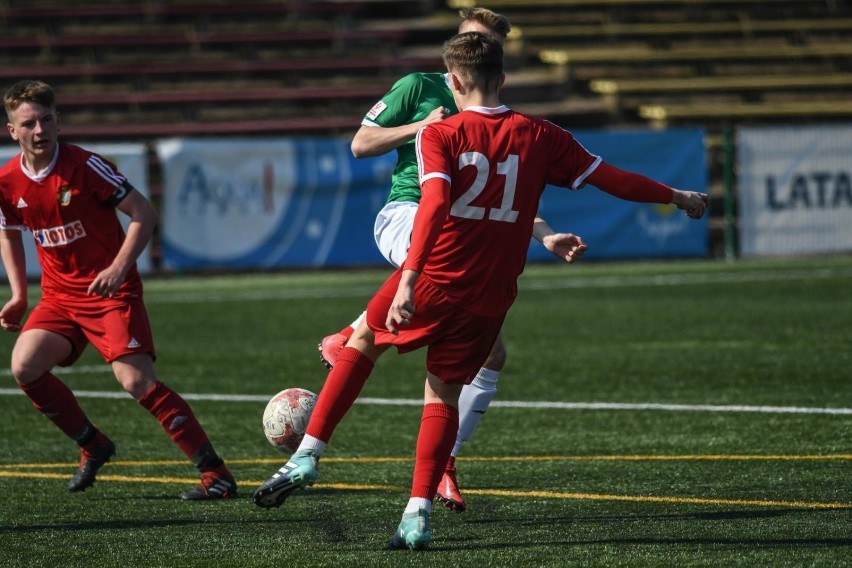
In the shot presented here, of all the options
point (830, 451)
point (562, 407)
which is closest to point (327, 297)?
point (562, 407)

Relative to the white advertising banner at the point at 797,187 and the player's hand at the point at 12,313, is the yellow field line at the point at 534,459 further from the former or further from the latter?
the white advertising banner at the point at 797,187

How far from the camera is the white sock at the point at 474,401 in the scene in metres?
5.91

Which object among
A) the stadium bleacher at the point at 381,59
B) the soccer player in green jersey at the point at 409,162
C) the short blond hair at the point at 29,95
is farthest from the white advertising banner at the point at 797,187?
the short blond hair at the point at 29,95

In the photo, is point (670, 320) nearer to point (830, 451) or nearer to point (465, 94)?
point (830, 451)

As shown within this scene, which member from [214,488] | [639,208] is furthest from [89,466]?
[639,208]

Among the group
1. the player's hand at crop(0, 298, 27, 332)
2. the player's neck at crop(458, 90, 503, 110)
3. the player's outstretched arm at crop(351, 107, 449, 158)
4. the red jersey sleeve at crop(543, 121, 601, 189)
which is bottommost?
the player's hand at crop(0, 298, 27, 332)

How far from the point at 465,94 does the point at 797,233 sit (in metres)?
15.1

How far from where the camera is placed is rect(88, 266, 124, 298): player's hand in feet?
18.5

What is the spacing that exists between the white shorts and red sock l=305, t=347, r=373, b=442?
1.86 ft

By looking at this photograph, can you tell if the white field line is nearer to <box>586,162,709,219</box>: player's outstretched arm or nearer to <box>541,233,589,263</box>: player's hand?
<box>586,162,709,219</box>: player's outstretched arm

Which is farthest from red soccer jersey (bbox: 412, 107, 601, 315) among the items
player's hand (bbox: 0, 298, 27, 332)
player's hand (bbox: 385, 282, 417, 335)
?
player's hand (bbox: 0, 298, 27, 332)

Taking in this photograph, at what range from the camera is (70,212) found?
595cm

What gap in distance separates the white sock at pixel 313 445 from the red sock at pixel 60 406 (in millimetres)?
1549

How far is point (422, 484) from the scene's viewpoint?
4742mm
